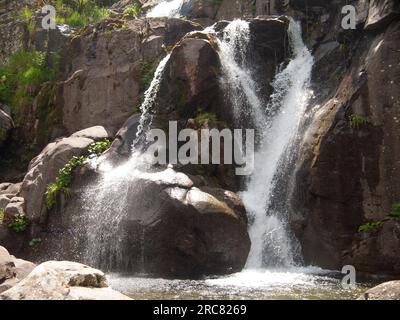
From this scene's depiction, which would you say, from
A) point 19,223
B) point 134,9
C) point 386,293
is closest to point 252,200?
point 19,223

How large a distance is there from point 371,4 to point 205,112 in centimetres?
536

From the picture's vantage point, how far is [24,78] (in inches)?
879

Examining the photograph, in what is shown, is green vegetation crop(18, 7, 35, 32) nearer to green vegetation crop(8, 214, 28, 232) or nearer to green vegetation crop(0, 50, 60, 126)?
green vegetation crop(0, 50, 60, 126)

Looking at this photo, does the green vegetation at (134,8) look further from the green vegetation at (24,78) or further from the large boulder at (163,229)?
the large boulder at (163,229)

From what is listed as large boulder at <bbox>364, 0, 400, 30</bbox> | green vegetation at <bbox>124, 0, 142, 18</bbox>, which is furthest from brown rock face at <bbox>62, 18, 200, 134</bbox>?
large boulder at <bbox>364, 0, 400, 30</bbox>

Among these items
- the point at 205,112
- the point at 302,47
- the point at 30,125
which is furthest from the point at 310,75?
the point at 30,125

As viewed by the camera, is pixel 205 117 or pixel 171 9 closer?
pixel 205 117

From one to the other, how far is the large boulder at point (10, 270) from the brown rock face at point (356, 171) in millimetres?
6339

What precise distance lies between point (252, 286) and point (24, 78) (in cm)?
1618

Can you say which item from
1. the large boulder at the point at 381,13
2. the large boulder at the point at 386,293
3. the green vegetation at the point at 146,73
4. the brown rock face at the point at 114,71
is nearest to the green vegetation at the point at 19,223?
the brown rock face at the point at 114,71

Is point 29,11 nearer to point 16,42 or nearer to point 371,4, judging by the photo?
point 16,42

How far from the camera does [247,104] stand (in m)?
15.8

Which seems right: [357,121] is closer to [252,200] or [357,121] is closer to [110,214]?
[252,200]

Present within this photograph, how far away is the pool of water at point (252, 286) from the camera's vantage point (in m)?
8.95
